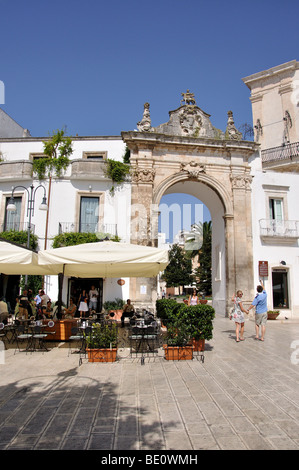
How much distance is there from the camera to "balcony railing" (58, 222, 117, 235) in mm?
17812

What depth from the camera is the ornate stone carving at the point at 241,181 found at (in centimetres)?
1878

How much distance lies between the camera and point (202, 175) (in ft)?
61.5

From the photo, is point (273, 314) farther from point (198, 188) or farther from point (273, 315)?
point (198, 188)

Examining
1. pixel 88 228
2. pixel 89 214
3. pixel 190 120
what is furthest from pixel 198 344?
pixel 190 120

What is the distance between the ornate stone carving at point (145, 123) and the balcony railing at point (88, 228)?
5.92 m

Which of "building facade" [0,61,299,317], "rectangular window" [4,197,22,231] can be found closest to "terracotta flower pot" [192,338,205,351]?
"building facade" [0,61,299,317]

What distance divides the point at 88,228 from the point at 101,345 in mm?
11703

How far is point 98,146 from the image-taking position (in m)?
21.4

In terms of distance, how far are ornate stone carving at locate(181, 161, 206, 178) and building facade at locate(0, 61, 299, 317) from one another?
2.3 inches

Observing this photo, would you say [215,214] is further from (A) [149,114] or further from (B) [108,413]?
(B) [108,413]

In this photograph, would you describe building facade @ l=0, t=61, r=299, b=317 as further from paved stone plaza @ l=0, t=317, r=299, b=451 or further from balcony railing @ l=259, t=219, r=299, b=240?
paved stone plaza @ l=0, t=317, r=299, b=451

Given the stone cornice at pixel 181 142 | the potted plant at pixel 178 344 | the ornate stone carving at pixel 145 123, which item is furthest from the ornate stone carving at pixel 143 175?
the potted plant at pixel 178 344

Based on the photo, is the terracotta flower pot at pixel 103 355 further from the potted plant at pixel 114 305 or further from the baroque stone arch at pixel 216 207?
the baroque stone arch at pixel 216 207

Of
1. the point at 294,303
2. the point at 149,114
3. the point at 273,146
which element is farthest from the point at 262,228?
the point at 149,114
